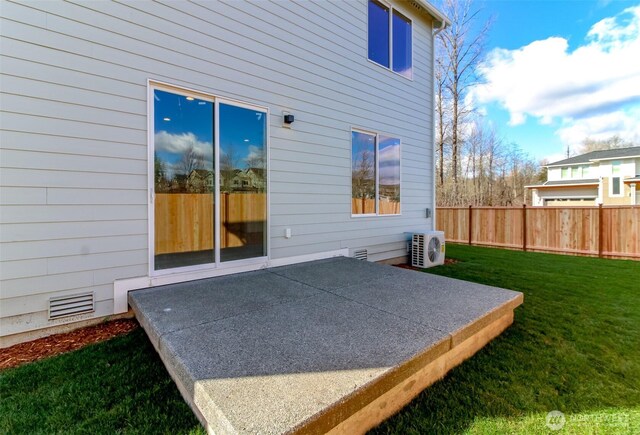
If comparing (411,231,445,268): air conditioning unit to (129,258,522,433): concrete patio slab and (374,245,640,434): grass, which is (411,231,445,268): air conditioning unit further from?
(129,258,522,433): concrete patio slab

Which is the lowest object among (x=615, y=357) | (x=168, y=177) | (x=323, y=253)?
(x=615, y=357)

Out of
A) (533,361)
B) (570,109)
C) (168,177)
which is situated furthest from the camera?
(570,109)

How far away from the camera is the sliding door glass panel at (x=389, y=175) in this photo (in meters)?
6.00

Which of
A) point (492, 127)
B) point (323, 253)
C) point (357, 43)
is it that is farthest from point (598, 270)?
point (492, 127)

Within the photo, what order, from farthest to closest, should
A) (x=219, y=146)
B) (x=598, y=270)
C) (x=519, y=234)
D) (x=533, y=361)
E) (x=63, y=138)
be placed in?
(x=519, y=234)
(x=598, y=270)
(x=219, y=146)
(x=63, y=138)
(x=533, y=361)

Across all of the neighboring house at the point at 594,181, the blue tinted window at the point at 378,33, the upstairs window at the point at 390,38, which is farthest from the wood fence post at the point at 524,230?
the neighboring house at the point at 594,181

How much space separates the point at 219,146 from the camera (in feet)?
12.4

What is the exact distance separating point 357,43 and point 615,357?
18.3ft

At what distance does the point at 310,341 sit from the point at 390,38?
6.27 meters

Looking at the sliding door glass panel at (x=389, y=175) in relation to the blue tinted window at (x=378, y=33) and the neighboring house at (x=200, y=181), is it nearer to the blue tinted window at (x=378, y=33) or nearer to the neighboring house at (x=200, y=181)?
the blue tinted window at (x=378, y=33)

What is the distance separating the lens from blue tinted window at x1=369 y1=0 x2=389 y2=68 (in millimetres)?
5798

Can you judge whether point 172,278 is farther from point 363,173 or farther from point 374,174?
point 374,174

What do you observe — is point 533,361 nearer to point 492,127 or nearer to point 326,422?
point 326,422

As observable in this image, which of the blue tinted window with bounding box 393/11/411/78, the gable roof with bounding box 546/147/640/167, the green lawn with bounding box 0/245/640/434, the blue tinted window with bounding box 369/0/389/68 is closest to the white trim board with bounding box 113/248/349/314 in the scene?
the green lawn with bounding box 0/245/640/434
